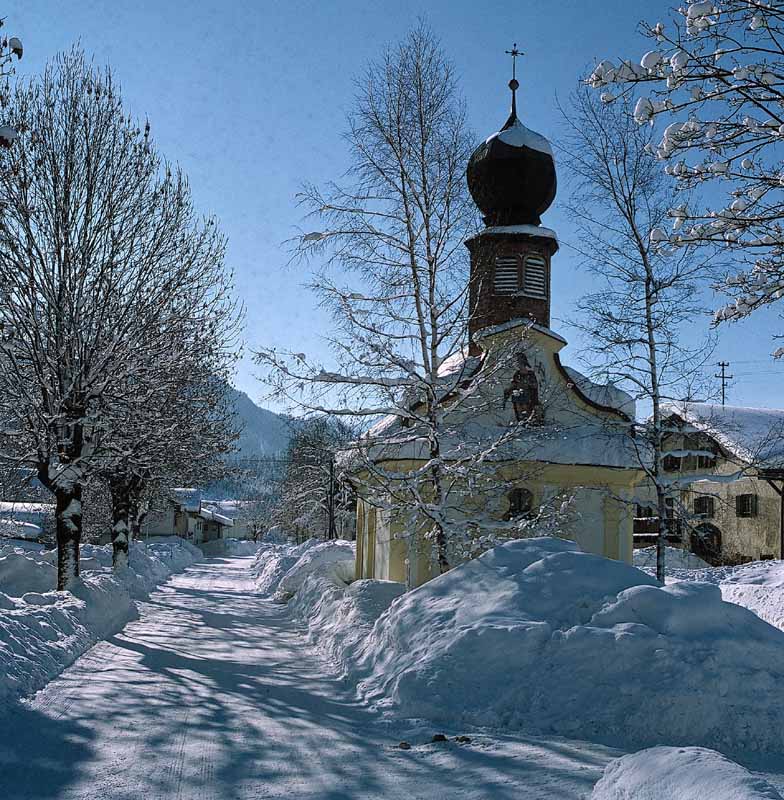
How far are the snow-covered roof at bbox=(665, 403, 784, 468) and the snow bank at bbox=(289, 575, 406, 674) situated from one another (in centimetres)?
709

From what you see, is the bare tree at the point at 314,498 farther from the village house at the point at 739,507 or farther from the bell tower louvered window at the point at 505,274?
the bell tower louvered window at the point at 505,274

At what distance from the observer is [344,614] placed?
43.0 ft

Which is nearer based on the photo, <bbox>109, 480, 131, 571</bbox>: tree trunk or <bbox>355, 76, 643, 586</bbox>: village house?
<bbox>355, 76, 643, 586</bbox>: village house

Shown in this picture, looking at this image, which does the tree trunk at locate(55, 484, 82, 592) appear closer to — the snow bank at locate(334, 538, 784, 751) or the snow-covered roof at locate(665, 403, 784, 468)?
the snow bank at locate(334, 538, 784, 751)

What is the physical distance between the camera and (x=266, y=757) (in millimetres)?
5934

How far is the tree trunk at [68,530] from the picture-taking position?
588 inches

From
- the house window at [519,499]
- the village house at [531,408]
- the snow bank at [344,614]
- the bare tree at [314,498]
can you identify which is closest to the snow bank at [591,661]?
the snow bank at [344,614]

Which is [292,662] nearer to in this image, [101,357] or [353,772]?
[353,772]

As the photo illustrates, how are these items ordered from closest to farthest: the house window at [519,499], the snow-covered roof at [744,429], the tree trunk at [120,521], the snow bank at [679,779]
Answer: the snow bank at [679,779] → the snow-covered roof at [744,429] → the house window at [519,499] → the tree trunk at [120,521]

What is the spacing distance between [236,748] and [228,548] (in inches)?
3193

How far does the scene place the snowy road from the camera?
5137 mm

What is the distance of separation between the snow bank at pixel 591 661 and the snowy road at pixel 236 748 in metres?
0.49

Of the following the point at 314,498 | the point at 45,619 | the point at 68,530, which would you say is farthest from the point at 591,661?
the point at 314,498

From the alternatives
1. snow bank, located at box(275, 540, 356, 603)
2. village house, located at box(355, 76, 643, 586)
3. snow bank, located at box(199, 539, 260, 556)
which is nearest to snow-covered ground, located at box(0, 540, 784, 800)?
village house, located at box(355, 76, 643, 586)
